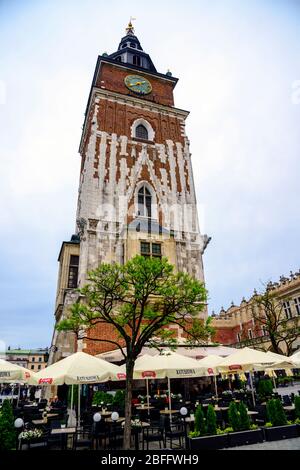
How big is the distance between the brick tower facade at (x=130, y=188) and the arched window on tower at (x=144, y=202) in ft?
0.26

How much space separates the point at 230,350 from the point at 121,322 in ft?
29.0

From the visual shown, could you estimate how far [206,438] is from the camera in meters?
8.64

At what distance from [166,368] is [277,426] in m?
4.06

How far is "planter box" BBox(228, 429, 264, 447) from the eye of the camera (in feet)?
29.5

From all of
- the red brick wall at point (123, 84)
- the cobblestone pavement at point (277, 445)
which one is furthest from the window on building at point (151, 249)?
the red brick wall at point (123, 84)

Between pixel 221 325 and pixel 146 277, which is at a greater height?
pixel 221 325

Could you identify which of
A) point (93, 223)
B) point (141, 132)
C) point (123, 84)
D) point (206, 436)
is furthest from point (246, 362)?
point (123, 84)

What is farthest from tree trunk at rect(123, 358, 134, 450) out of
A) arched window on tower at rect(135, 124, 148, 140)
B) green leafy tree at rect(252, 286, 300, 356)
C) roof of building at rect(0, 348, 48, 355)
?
roof of building at rect(0, 348, 48, 355)

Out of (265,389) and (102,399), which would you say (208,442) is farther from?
(265,389)

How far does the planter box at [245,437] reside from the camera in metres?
8.98
